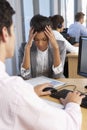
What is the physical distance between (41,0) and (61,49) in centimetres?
302

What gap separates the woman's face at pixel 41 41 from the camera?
208cm

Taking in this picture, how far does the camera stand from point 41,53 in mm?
2219

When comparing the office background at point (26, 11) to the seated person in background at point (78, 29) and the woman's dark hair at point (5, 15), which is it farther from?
the woman's dark hair at point (5, 15)

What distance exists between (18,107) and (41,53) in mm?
1352

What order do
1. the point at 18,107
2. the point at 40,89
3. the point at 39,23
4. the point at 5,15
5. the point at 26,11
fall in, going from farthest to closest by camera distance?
1. the point at 26,11
2. the point at 39,23
3. the point at 40,89
4. the point at 5,15
5. the point at 18,107

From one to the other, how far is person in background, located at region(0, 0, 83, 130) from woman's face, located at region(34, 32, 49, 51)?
1.01 m

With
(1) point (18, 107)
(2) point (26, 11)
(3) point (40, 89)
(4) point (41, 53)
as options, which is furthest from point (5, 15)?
(2) point (26, 11)

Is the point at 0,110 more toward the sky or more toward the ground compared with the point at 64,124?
more toward the sky

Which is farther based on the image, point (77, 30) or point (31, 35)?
point (77, 30)

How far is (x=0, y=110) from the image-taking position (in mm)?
901

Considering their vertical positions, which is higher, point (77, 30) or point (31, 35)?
point (31, 35)

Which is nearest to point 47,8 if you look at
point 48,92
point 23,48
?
point 23,48

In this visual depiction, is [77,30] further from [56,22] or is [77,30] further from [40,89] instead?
[40,89]

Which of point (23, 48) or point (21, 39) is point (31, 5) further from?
point (23, 48)
